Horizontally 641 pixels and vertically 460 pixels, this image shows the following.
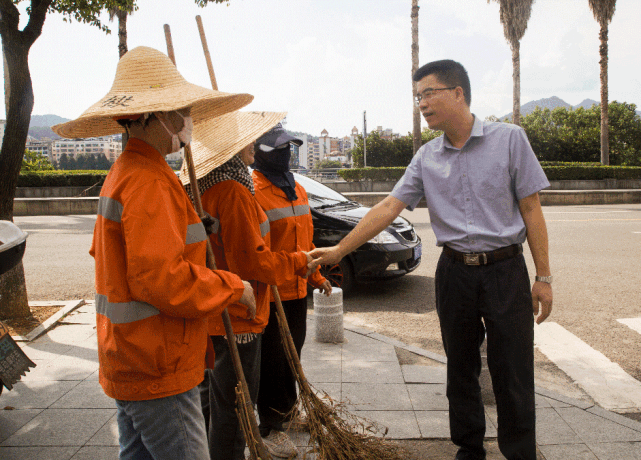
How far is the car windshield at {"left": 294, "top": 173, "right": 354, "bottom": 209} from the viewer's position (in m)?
7.14

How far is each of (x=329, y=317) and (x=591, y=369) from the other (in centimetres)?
229

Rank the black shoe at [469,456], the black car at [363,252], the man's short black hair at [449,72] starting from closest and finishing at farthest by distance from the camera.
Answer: the man's short black hair at [449,72]
the black shoe at [469,456]
the black car at [363,252]

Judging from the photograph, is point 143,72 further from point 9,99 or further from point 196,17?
point 9,99

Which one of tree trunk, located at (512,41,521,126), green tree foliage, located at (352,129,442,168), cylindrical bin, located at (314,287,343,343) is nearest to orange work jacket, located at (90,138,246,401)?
cylindrical bin, located at (314,287,343,343)

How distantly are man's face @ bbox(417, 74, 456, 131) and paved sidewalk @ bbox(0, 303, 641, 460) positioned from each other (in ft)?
6.06

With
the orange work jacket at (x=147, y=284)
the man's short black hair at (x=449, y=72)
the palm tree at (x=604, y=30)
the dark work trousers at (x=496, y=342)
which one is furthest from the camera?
the palm tree at (x=604, y=30)

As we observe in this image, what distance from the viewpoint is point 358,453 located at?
9.15 ft

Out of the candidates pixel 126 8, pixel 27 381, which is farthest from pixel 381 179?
pixel 27 381

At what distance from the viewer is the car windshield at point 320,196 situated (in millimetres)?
7141

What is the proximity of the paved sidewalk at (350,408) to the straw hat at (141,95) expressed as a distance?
1.98 metres

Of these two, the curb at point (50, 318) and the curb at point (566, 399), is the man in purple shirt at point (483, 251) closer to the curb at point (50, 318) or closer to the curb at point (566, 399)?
the curb at point (566, 399)

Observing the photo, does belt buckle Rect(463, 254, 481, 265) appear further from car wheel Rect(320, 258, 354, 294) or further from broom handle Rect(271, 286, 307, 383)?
car wheel Rect(320, 258, 354, 294)

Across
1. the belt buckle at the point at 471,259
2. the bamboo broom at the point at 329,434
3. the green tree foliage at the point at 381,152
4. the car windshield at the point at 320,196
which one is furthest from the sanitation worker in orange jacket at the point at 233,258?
the green tree foliage at the point at 381,152

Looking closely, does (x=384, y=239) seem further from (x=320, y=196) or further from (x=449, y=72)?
(x=449, y=72)
